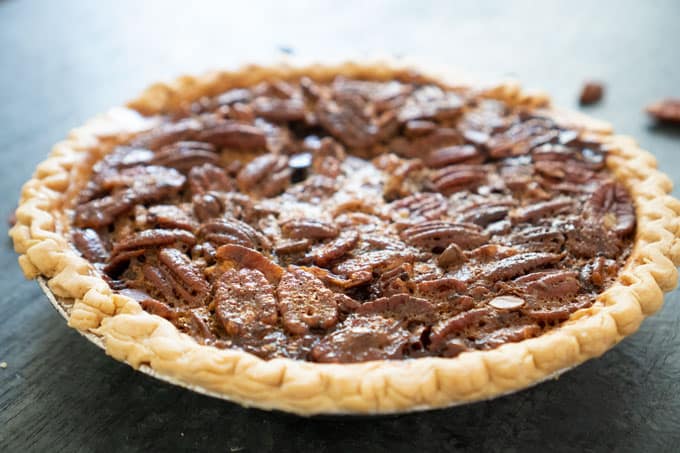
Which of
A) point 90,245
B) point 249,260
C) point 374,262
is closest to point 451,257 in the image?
point 374,262

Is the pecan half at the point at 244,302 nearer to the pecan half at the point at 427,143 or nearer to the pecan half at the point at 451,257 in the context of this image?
the pecan half at the point at 451,257

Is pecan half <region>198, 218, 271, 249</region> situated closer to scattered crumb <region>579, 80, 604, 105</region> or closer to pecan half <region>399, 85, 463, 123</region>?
pecan half <region>399, 85, 463, 123</region>

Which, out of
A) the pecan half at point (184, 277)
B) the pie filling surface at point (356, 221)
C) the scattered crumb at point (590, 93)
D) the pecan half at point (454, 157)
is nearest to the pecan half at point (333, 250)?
the pie filling surface at point (356, 221)

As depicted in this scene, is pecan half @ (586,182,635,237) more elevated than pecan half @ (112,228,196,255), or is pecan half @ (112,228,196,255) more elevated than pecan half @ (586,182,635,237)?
pecan half @ (112,228,196,255)

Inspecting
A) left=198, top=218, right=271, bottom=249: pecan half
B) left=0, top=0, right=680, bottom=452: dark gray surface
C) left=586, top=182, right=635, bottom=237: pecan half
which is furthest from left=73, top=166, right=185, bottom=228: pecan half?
left=586, top=182, right=635, bottom=237: pecan half

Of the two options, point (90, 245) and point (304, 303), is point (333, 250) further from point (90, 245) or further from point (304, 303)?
point (90, 245)

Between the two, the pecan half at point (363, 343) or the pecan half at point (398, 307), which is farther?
the pecan half at point (398, 307)
